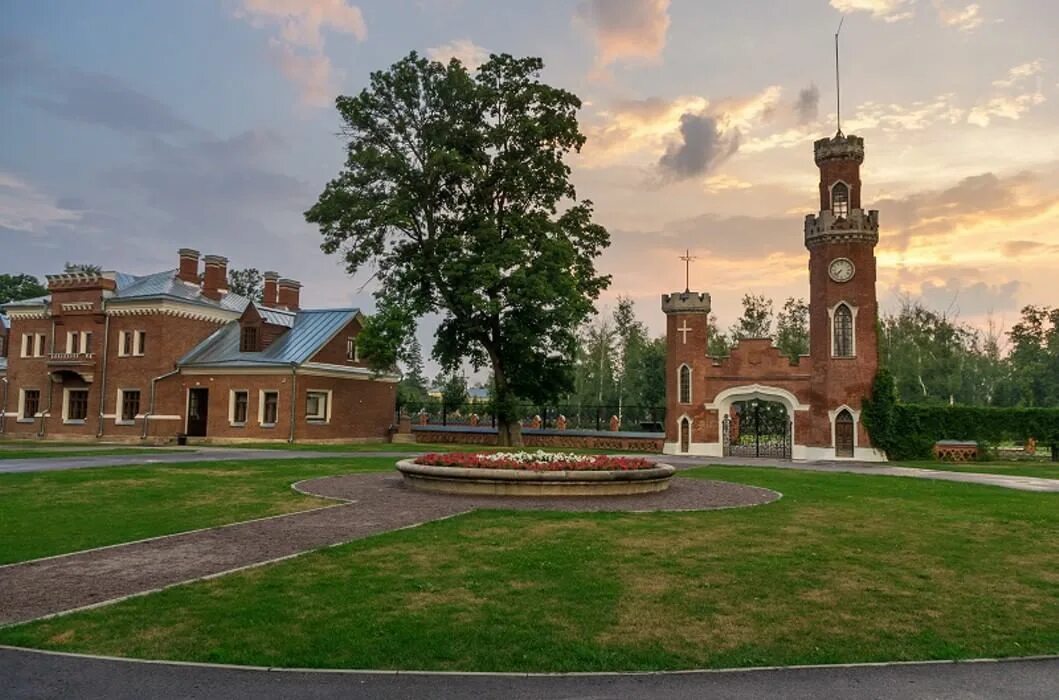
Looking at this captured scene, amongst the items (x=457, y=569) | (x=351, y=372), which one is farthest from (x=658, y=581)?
(x=351, y=372)

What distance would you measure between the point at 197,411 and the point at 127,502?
28592mm

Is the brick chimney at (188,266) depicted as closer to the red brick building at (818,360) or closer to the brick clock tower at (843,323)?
the red brick building at (818,360)

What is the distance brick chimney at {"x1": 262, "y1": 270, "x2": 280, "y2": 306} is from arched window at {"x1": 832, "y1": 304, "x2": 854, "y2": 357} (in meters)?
33.2

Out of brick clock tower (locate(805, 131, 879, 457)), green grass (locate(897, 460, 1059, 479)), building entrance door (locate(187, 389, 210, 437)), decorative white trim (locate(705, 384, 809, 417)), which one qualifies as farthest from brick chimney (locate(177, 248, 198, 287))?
green grass (locate(897, 460, 1059, 479))

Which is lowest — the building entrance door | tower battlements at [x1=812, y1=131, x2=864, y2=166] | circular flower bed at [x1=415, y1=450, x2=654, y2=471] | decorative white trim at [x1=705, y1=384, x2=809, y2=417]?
circular flower bed at [x1=415, y1=450, x2=654, y2=471]

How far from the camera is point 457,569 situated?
9086 mm

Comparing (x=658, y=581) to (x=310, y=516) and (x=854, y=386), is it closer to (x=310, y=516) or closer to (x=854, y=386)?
(x=310, y=516)

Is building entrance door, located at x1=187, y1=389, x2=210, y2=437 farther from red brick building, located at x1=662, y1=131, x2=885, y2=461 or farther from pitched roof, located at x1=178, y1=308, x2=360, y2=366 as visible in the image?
red brick building, located at x1=662, y1=131, x2=885, y2=461

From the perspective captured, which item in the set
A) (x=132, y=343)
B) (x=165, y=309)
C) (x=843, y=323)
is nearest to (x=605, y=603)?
(x=843, y=323)

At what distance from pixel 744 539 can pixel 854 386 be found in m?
28.3

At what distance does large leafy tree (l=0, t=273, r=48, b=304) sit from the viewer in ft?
225

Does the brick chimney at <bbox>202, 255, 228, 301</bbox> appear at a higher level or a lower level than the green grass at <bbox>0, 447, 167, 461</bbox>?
higher

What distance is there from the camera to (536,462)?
1680cm

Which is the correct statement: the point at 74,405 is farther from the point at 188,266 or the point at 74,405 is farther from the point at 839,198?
the point at 839,198
